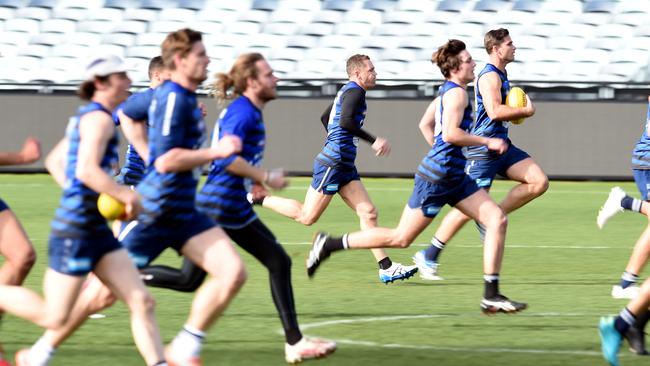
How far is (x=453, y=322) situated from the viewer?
911 cm

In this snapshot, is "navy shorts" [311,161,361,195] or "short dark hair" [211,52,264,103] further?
"navy shorts" [311,161,361,195]

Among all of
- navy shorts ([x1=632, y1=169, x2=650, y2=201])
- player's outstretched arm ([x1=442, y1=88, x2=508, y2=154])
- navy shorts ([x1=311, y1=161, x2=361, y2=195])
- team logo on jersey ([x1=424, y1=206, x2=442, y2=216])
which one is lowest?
navy shorts ([x1=311, y1=161, x2=361, y2=195])

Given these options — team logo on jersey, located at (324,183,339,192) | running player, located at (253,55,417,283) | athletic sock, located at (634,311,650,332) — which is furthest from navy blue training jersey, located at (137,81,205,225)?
team logo on jersey, located at (324,183,339,192)

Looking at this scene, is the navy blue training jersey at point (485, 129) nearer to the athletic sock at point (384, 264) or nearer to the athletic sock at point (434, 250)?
the athletic sock at point (434, 250)

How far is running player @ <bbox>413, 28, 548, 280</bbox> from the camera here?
1077 centimetres

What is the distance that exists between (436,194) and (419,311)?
85 cm

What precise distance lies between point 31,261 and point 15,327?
1.67 metres

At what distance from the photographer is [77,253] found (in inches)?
245

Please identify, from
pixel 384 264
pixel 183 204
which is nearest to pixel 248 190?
pixel 183 204

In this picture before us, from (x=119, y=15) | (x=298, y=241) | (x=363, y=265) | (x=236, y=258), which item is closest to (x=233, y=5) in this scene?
(x=119, y=15)

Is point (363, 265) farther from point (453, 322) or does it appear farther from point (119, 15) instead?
point (119, 15)

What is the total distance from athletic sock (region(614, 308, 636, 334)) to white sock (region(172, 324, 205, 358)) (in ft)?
7.31

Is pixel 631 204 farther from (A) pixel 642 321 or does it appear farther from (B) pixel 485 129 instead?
(A) pixel 642 321

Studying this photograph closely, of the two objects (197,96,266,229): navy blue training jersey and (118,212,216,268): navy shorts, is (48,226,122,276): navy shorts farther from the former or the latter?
(197,96,266,229): navy blue training jersey
